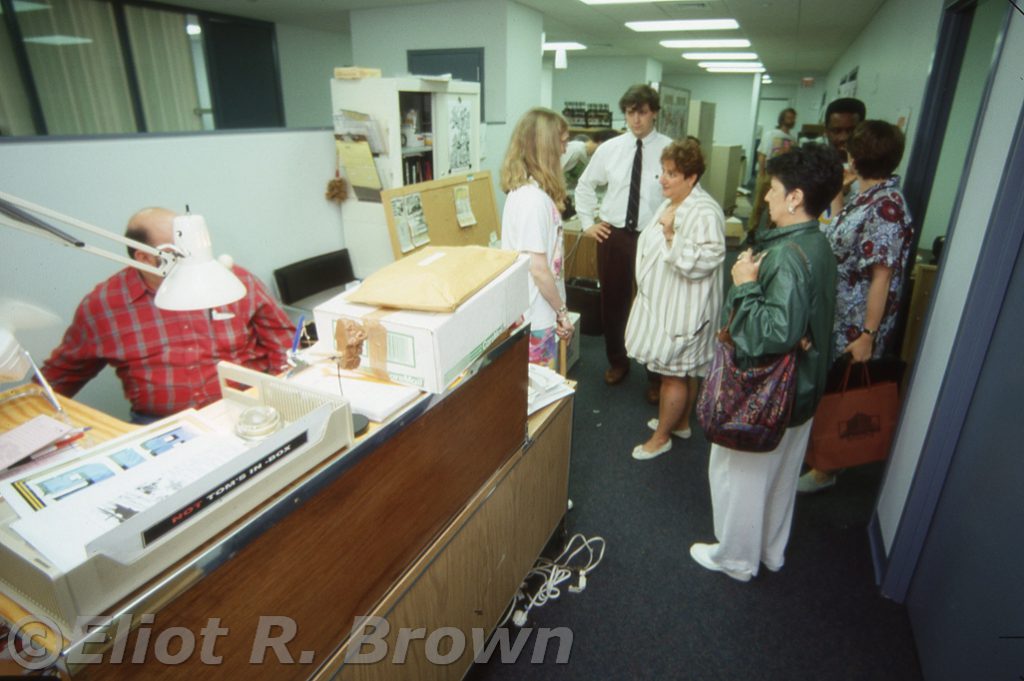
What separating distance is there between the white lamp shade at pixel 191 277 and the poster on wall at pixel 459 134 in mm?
2507

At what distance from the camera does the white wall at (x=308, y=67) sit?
6160mm

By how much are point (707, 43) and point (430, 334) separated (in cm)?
805

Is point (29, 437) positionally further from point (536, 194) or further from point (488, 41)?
point (488, 41)

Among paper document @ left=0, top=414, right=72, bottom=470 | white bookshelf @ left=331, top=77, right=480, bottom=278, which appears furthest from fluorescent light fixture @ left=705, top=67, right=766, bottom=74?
paper document @ left=0, top=414, right=72, bottom=470

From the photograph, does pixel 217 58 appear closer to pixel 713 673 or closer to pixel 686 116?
pixel 686 116

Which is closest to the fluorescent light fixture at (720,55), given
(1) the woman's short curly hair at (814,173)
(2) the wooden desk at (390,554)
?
(1) the woman's short curly hair at (814,173)

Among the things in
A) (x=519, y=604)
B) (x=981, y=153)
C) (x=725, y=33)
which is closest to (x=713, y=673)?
(x=519, y=604)

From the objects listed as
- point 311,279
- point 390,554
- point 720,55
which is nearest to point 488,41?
point 311,279

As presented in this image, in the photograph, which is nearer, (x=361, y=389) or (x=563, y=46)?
(x=361, y=389)

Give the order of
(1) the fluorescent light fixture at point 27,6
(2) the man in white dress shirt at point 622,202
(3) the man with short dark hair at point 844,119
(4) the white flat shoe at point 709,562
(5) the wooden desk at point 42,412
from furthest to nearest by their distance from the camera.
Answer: (1) the fluorescent light fixture at point 27,6 → (3) the man with short dark hair at point 844,119 → (2) the man in white dress shirt at point 622,202 → (4) the white flat shoe at point 709,562 → (5) the wooden desk at point 42,412

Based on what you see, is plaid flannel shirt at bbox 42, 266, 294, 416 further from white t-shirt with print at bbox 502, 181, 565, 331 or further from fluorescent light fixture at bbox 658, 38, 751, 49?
fluorescent light fixture at bbox 658, 38, 751, 49

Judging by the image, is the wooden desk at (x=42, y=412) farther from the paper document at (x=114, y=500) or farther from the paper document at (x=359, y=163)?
the paper document at (x=359, y=163)

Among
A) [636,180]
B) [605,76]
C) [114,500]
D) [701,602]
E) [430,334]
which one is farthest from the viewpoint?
[605,76]

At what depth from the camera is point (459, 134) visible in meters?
3.38
